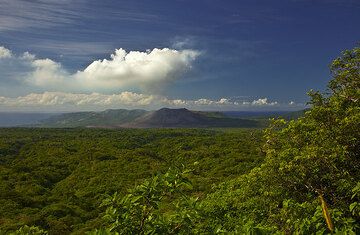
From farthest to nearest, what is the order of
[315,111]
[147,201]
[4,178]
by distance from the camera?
[4,178] < [315,111] < [147,201]

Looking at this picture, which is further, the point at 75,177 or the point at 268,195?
the point at 75,177

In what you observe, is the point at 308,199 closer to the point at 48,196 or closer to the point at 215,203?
the point at 215,203

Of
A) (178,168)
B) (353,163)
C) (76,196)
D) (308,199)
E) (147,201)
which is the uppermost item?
(178,168)

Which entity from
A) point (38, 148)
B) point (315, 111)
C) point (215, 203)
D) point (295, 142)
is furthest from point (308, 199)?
point (38, 148)

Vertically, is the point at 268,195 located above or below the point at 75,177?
above

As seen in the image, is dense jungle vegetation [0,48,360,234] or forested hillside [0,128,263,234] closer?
dense jungle vegetation [0,48,360,234]

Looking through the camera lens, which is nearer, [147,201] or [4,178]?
[147,201]

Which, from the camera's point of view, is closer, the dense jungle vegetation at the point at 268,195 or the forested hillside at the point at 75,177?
the dense jungle vegetation at the point at 268,195

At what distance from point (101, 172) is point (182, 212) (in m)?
95.8

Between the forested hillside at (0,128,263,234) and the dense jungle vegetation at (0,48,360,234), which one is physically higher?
the dense jungle vegetation at (0,48,360,234)

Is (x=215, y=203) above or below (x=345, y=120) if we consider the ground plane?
below

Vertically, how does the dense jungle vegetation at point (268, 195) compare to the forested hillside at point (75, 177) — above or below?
above

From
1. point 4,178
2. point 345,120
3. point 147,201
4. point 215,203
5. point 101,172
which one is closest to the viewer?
point 147,201

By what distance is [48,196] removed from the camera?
249 ft
